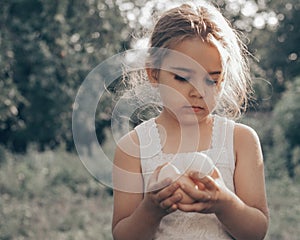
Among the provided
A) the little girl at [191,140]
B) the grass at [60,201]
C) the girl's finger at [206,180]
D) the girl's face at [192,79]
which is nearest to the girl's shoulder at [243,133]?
the little girl at [191,140]

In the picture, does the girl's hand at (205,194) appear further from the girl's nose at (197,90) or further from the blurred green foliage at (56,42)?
the blurred green foliage at (56,42)

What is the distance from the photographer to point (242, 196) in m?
1.88

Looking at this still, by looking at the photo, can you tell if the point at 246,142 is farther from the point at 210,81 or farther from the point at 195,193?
the point at 195,193

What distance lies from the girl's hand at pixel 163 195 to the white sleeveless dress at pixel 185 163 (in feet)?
0.62

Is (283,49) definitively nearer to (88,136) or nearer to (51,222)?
(51,222)

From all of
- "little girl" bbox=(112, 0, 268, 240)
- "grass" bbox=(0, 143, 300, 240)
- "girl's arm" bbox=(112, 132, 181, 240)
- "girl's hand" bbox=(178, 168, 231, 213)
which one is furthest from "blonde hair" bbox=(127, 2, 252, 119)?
"grass" bbox=(0, 143, 300, 240)

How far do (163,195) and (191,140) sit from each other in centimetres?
36

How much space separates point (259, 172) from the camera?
190cm

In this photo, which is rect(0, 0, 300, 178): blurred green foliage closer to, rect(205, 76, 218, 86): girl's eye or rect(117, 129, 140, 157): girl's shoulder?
rect(117, 129, 140, 157): girl's shoulder

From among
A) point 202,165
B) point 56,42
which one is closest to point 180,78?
point 202,165

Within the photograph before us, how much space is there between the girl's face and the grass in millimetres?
4303

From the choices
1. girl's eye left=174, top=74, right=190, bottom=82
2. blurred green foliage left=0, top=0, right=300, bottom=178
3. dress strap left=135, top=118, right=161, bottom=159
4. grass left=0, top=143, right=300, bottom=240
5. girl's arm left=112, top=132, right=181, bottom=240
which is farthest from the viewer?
blurred green foliage left=0, top=0, right=300, bottom=178

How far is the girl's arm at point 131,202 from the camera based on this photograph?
5.75ft

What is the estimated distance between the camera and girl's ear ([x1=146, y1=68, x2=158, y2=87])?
78.4 inches
